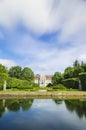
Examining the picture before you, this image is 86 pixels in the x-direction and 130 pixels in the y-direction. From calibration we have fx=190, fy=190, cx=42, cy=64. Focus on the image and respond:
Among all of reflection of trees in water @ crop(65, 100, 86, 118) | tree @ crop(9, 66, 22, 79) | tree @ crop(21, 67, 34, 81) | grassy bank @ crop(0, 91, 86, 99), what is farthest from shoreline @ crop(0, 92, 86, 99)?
tree @ crop(21, 67, 34, 81)

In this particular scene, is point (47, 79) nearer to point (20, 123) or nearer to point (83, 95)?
point (83, 95)

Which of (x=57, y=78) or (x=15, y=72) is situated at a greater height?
(x=15, y=72)

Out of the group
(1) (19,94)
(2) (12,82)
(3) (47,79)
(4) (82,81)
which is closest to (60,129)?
(1) (19,94)

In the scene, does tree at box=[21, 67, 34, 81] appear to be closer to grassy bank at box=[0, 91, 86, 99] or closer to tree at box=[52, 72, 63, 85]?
tree at box=[52, 72, 63, 85]

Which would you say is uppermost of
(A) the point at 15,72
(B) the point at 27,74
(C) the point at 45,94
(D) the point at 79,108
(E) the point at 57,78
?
(A) the point at 15,72

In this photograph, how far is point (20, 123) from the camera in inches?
416

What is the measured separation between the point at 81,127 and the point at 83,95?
775 inches

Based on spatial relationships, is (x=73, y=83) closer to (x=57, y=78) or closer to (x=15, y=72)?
(x=57, y=78)

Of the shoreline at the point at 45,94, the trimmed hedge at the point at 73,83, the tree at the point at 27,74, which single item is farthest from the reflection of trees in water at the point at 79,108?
the tree at the point at 27,74

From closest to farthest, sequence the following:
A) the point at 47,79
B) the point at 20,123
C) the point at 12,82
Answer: the point at 20,123 → the point at 12,82 → the point at 47,79

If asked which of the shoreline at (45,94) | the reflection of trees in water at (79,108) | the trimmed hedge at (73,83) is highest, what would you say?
the trimmed hedge at (73,83)

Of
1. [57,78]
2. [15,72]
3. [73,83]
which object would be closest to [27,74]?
[15,72]

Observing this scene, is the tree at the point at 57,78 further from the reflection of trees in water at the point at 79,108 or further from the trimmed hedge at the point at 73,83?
the reflection of trees in water at the point at 79,108

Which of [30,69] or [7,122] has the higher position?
[30,69]
